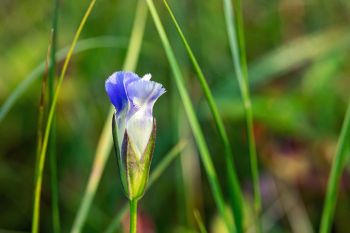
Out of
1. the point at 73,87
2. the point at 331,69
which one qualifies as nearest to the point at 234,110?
the point at 331,69

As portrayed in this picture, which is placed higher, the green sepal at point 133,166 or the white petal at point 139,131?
the white petal at point 139,131

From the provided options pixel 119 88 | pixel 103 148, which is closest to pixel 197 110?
pixel 103 148

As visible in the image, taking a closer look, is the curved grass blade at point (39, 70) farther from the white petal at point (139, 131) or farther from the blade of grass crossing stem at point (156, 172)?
the white petal at point (139, 131)

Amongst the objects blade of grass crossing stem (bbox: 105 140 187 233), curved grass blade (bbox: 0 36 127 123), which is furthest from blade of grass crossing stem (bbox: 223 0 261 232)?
curved grass blade (bbox: 0 36 127 123)

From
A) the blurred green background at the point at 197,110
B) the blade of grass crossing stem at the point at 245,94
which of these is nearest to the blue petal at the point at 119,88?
the blade of grass crossing stem at the point at 245,94

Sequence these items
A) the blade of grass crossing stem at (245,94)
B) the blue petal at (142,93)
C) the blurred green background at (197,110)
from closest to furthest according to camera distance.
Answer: the blue petal at (142,93) < the blade of grass crossing stem at (245,94) < the blurred green background at (197,110)

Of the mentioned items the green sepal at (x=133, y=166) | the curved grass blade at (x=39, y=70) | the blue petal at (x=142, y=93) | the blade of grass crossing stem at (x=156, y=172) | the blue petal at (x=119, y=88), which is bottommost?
the green sepal at (x=133, y=166)

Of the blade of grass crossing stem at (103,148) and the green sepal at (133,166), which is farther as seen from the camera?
the blade of grass crossing stem at (103,148)

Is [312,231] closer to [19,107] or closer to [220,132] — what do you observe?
[220,132]
